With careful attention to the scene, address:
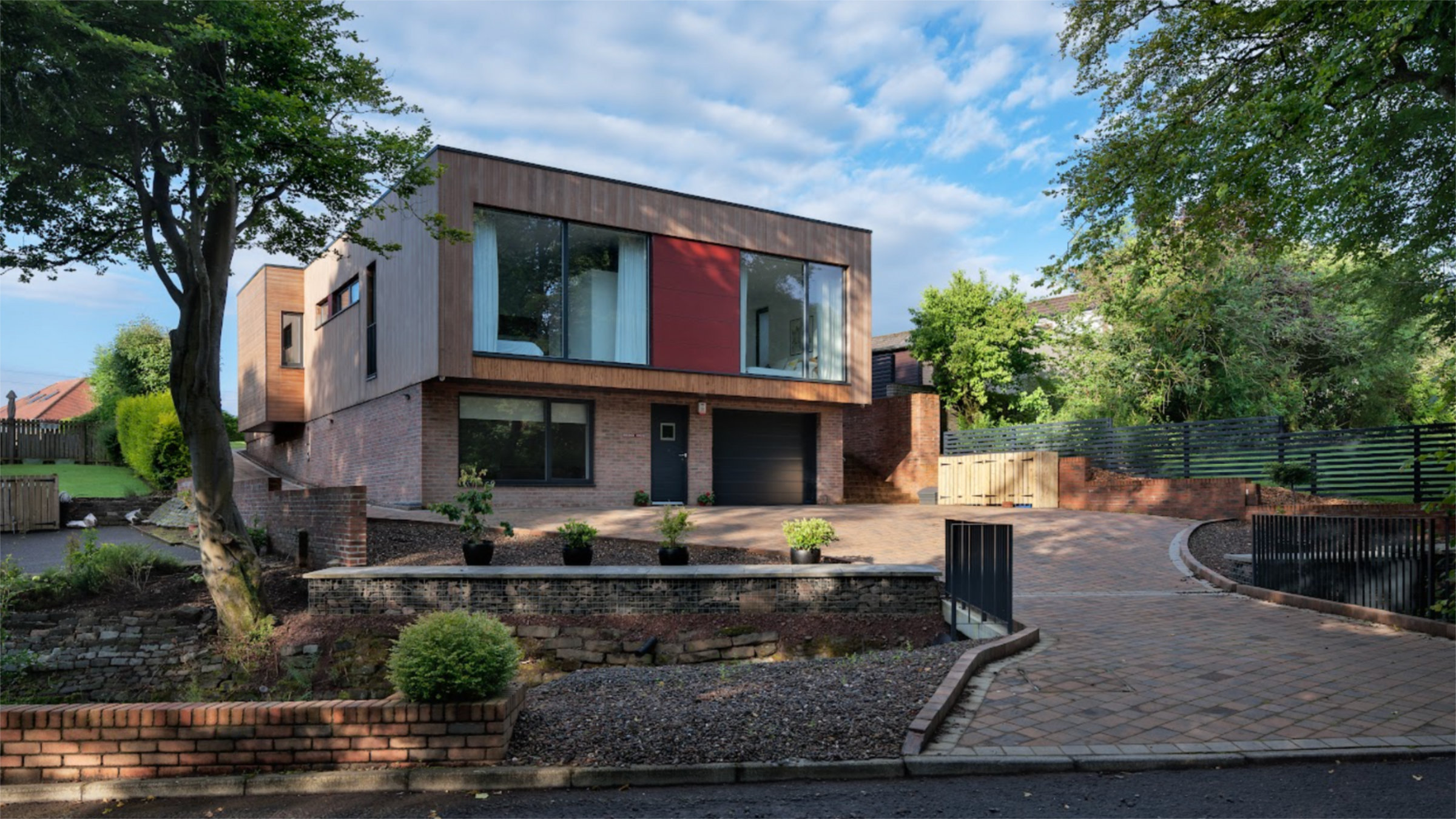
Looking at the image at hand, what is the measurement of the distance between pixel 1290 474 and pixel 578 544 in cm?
1351

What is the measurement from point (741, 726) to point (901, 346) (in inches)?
1131

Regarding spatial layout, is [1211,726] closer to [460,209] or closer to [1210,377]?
[460,209]

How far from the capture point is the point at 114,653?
9.39 meters

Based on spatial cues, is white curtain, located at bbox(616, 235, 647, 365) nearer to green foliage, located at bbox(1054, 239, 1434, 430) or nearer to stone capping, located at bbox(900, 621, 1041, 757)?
green foliage, located at bbox(1054, 239, 1434, 430)

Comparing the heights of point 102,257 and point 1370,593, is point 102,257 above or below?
above

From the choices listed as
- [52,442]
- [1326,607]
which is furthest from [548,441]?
[52,442]

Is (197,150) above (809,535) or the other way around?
above

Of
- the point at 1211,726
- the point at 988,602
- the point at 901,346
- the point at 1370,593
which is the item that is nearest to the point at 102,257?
the point at 988,602

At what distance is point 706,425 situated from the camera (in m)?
19.9

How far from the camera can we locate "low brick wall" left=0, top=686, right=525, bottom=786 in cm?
494

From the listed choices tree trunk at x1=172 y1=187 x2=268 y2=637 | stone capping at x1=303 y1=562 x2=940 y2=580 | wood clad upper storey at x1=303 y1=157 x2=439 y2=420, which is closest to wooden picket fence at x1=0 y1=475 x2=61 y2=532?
wood clad upper storey at x1=303 y1=157 x2=439 y2=420

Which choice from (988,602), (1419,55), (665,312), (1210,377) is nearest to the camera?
(988,602)

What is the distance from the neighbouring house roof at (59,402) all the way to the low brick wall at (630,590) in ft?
141

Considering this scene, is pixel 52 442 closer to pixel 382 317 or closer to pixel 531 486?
pixel 382 317
